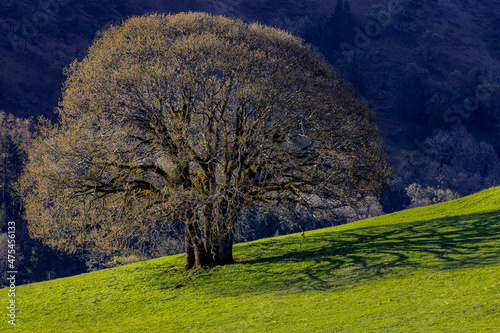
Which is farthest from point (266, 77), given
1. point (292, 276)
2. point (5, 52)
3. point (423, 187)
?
point (5, 52)

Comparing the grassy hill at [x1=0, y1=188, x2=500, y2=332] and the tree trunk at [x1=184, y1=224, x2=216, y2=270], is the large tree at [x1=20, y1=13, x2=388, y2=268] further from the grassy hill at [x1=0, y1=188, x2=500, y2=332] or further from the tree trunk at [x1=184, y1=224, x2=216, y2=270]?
the grassy hill at [x1=0, y1=188, x2=500, y2=332]

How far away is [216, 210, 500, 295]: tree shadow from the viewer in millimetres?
24188

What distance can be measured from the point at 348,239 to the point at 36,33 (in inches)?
6320

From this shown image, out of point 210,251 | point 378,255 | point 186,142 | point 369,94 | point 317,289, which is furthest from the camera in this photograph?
point 369,94

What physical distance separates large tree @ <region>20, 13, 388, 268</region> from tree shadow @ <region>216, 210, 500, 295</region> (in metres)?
3.04

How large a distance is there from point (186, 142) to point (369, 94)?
150612 millimetres

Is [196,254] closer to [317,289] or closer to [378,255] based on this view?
[317,289]

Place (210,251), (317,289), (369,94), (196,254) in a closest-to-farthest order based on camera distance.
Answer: (317,289) < (196,254) < (210,251) < (369,94)

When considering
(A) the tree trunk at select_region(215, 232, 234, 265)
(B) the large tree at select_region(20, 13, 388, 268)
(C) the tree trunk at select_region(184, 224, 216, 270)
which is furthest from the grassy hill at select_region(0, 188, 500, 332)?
(B) the large tree at select_region(20, 13, 388, 268)

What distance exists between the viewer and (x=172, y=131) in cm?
2700

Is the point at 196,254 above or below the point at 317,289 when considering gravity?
above

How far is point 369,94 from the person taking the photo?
16900 cm

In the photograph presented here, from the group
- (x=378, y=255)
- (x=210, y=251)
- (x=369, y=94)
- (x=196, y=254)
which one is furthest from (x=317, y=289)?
(x=369, y=94)

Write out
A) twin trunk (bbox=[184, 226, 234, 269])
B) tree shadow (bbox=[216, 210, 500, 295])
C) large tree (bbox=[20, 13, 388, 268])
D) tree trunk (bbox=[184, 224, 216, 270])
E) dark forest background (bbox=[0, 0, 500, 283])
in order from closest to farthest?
tree shadow (bbox=[216, 210, 500, 295])
large tree (bbox=[20, 13, 388, 268])
tree trunk (bbox=[184, 224, 216, 270])
twin trunk (bbox=[184, 226, 234, 269])
dark forest background (bbox=[0, 0, 500, 283])
